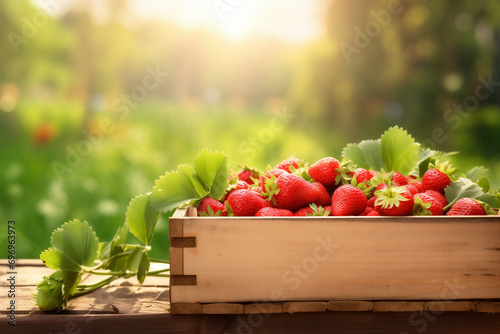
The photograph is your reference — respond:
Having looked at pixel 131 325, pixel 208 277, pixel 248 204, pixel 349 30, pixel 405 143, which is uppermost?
pixel 349 30

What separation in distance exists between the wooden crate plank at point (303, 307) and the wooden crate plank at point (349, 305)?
17mm

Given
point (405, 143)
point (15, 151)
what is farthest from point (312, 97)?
point (405, 143)

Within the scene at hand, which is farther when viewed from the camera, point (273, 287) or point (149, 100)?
point (149, 100)

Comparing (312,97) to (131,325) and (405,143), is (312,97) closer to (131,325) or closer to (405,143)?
(405,143)

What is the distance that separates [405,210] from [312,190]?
8.7 inches

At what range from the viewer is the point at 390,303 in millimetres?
1156

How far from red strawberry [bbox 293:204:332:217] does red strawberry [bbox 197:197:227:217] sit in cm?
18

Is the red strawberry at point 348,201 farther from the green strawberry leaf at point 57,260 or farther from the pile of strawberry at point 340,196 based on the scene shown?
the green strawberry leaf at point 57,260

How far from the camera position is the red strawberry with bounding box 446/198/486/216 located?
1.20 metres

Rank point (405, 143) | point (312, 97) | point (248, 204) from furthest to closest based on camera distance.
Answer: point (312, 97) → point (405, 143) → point (248, 204)

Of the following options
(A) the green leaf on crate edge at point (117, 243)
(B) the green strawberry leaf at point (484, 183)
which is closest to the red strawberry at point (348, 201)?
(B) the green strawberry leaf at point (484, 183)

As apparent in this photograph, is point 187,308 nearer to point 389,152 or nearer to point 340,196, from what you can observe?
point 340,196

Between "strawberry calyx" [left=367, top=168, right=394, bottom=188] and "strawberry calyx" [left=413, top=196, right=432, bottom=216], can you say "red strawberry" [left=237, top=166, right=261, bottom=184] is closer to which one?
"strawberry calyx" [left=367, top=168, right=394, bottom=188]

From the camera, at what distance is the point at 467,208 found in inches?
47.4
